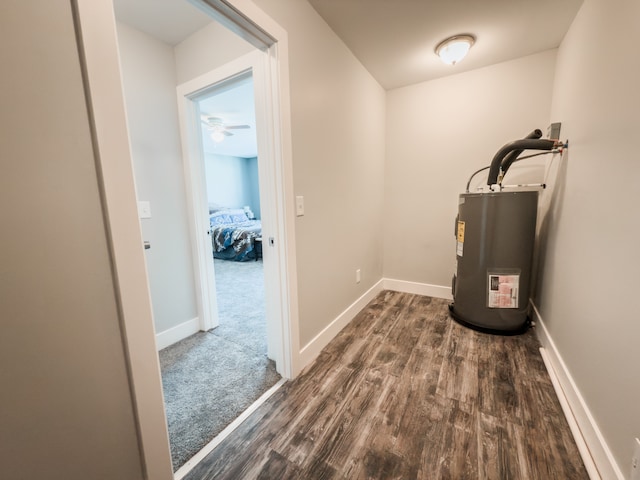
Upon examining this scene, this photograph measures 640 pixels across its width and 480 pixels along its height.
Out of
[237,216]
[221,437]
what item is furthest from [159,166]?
[237,216]

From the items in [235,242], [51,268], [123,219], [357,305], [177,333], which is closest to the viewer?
[51,268]

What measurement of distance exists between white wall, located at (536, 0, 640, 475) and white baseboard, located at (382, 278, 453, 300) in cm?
107

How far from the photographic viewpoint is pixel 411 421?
129cm

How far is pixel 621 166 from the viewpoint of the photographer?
1.06 m

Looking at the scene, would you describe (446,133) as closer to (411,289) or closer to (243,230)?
(411,289)

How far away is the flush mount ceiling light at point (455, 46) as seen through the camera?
6.23 feet

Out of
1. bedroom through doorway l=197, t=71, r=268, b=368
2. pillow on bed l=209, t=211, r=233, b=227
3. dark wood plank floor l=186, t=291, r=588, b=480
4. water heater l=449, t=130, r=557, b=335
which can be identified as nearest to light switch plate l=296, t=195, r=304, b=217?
bedroom through doorway l=197, t=71, r=268, b=368

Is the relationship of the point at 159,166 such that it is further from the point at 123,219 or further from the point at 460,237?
the point at 460,237

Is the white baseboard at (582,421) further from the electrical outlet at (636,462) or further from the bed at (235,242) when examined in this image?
the bed at (235,242)

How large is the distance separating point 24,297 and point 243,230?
4420mm

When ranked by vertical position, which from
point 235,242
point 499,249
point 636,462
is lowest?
point 636,462

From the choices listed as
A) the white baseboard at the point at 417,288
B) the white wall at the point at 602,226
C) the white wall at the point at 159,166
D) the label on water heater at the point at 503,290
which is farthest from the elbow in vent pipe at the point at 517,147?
the white wall at the point at 159,166

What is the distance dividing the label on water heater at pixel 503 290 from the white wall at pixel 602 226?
0.79 ft

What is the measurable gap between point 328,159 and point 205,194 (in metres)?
1.10
